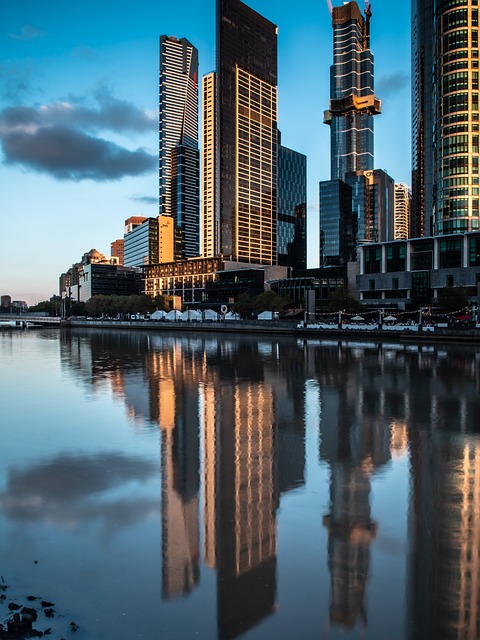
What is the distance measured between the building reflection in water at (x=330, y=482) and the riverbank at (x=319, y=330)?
3050 cm

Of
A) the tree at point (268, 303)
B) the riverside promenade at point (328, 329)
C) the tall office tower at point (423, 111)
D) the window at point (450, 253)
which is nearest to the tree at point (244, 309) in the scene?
the tree at point (268, 303)

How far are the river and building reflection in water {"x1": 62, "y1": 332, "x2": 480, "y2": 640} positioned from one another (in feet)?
0.11

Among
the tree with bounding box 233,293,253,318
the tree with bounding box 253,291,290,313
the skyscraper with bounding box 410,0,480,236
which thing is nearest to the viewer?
the tree with bounding box 253,291,290,313

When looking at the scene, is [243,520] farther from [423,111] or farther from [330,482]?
[423,111]

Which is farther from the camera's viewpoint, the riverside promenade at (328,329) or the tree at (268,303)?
the tree at (268,303)

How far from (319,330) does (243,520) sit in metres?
61.3

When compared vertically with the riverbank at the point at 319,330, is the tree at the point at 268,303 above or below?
above

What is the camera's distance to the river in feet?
19.0


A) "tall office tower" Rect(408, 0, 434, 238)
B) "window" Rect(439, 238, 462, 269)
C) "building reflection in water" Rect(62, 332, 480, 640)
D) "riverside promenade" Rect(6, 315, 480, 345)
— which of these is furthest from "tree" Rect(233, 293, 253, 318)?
"building reflection in water" Rect(62, 332, 480, 640)

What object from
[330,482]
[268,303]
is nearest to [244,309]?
[268,303]

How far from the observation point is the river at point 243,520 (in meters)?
5.79

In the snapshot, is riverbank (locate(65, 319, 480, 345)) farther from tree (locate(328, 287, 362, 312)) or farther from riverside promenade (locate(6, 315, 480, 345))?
tree (locate(328, 287, 362, 312))

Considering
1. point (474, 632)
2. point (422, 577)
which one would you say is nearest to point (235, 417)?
point (422, 577)

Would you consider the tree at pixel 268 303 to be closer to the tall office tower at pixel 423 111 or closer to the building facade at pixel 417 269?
the building facade at pixel 417 269
